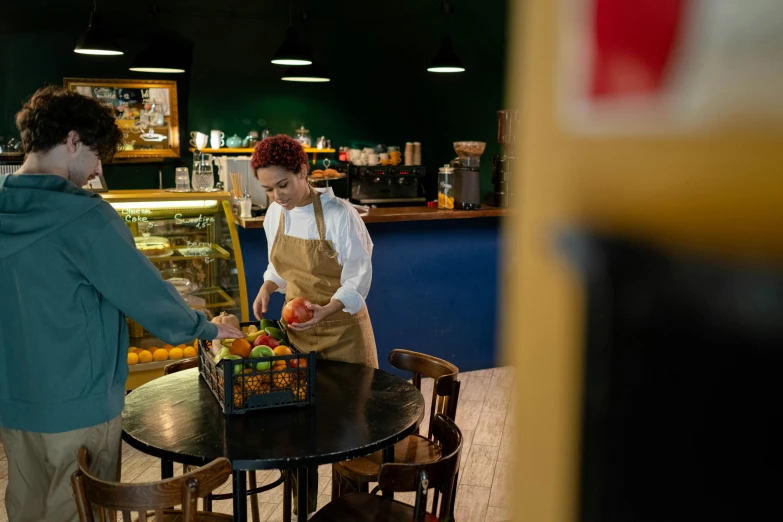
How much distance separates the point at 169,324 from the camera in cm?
219

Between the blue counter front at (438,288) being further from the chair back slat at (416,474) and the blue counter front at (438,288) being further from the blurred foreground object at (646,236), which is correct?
the blurred foreground object at (646,236)

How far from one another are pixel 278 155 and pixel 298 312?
0.64m

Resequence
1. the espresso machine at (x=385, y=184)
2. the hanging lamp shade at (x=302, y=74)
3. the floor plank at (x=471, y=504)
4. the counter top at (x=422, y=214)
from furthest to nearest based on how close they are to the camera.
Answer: the espresso machine at (x=385, y=184), the hanging lamp shade at (x=302, y=74), the counter top at (x=422, y=214), the floor plank at (x=471, y=504)

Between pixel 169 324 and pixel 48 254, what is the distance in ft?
1.27

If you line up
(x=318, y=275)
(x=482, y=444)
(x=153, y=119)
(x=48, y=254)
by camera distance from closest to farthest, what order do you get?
(x=48, y=254) < (x=318, y=275) < (x=482, y=444) < (x=153, y=119)

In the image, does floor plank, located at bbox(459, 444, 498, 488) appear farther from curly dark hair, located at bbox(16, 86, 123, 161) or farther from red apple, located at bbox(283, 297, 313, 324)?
curly dark hair, located at bbox(16, 86, 123, 161)

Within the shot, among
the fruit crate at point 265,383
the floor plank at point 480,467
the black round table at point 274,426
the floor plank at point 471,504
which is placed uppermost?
the fruit crate at point 265,383

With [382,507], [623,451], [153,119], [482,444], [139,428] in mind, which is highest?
[153,119]

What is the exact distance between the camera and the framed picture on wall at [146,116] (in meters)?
7.74

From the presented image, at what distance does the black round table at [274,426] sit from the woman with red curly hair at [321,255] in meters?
0.33

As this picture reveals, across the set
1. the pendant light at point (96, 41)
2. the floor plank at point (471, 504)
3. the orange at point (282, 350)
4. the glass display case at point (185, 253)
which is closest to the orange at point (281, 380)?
the orange at point (282, 350)

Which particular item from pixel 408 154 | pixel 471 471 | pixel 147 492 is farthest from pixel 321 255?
pixel 408 154

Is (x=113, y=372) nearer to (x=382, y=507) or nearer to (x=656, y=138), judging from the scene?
(x=382, y=507)

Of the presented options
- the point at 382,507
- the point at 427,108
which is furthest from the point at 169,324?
the point at 427,108
